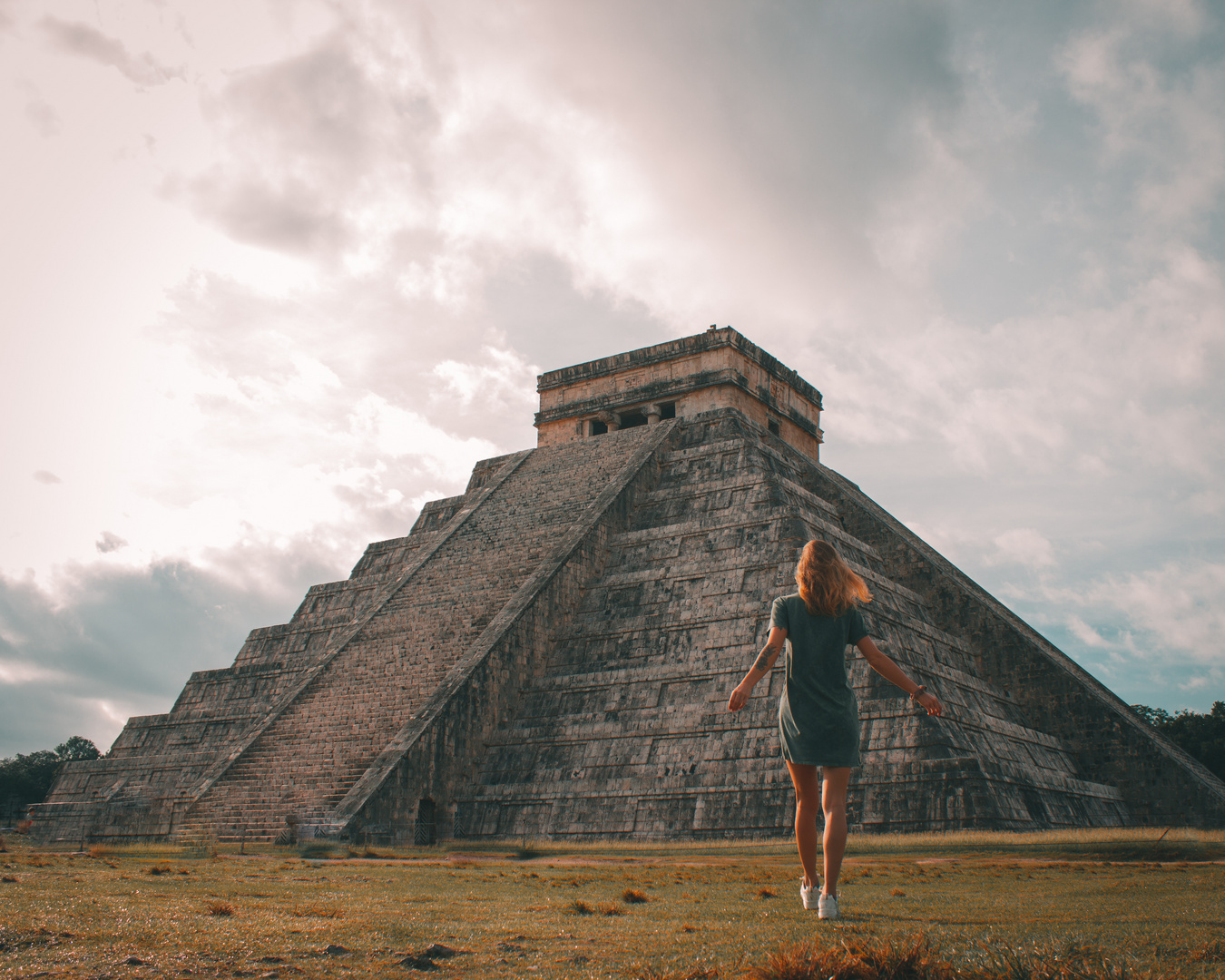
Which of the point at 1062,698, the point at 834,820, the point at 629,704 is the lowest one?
the point at 834,820

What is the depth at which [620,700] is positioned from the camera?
630 inches

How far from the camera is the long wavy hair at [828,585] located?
4762 millimetres

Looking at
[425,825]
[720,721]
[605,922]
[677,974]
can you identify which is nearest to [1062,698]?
[720,721]

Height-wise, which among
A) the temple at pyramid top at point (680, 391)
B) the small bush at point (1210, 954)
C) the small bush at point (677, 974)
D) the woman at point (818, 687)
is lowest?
the small bush at point (677, 974)

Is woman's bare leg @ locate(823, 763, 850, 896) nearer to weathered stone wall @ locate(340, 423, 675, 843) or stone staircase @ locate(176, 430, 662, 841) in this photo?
weathered stone wall @ locate(340, 423, 675, 843)

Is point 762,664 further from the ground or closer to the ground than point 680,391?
closer to the ground

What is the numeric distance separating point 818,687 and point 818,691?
2 centimetres

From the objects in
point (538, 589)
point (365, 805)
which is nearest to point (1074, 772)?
point (538, 589)

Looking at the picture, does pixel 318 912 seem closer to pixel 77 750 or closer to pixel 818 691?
pixel 818 691

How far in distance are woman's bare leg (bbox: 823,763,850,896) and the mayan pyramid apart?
8685 millimetres

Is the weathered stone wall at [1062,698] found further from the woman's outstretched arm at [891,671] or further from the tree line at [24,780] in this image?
the tree line at [24,780]

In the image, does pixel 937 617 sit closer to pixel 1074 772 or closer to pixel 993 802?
pixel 1074 772

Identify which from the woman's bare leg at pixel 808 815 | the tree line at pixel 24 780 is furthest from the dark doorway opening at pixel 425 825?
the tree line at pixel 24 780

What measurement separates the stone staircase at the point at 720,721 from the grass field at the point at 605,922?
4758 mm
